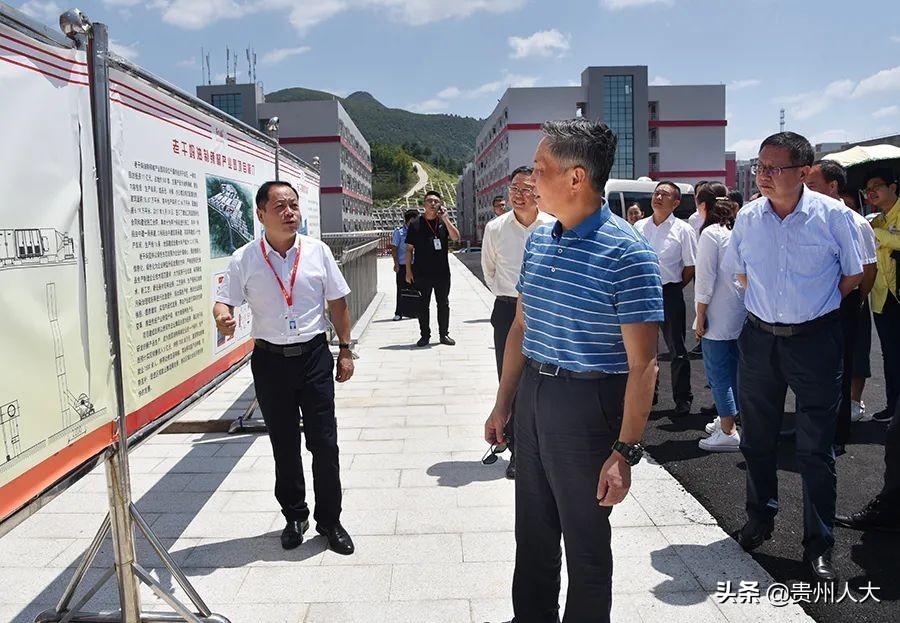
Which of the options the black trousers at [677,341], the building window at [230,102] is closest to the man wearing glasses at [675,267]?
the black trousers at [677,341]

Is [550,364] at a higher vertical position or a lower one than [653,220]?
lower

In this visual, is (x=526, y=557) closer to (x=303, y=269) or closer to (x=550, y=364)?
(x=550, y=364)

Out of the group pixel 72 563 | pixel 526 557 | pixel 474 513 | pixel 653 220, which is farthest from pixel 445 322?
pixel 526 557

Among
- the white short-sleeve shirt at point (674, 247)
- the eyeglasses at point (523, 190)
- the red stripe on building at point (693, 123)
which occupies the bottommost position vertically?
the white short-sleeve shirt at point (674, 247)

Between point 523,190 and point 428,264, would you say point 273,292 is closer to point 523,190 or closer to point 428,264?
point 523,190

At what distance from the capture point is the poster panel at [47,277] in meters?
1.97

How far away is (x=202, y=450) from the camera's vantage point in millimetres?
5320

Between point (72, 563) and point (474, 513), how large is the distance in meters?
2.13

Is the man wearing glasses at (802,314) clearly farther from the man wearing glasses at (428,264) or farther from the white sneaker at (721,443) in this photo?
the man wearing glasses at (428,264)

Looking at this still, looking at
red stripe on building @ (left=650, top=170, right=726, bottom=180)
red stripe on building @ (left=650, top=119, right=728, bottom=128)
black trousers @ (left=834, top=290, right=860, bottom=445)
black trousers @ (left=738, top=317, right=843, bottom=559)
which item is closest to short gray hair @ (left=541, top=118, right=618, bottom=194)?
black trousers @ (left=738, top=317, right=843, bottom=559)

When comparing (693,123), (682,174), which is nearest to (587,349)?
(682,174)

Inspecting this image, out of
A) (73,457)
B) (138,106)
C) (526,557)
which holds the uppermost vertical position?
(138,106)

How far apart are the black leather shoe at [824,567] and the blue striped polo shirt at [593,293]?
1720 millimetres

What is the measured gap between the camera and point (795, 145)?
320cm
